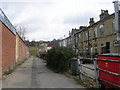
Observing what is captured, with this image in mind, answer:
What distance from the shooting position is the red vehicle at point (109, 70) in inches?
232

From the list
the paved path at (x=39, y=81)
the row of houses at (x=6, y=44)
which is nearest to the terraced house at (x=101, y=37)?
the row of houses at (x=6, y=44)

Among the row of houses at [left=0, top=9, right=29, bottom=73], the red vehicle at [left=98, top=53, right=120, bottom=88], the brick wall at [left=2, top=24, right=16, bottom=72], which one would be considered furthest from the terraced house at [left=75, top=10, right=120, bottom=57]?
the red vehicle at [left=98, top=53, right=120, bottom=88]

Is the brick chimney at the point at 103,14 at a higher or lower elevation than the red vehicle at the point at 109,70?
higher

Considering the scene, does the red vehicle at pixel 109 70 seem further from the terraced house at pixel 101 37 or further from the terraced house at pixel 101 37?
the terraced house at pixel 101 37

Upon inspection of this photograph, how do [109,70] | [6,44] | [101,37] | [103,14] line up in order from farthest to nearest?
[103,14] → [101,37] → [6,44] → [109,70]

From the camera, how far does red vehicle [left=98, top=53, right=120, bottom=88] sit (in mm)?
5881

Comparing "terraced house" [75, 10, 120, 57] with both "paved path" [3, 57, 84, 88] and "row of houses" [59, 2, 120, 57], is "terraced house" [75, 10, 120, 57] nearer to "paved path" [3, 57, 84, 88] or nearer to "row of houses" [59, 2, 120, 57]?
"row of houses" [59, 2, 120, 57]

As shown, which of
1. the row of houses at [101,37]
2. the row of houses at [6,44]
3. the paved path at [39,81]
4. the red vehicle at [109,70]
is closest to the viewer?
the red vehicle at [109,70]

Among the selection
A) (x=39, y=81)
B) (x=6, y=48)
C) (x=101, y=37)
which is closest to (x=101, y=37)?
Answer: (x=101, y=37)

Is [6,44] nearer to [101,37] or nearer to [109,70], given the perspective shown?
[109,70]

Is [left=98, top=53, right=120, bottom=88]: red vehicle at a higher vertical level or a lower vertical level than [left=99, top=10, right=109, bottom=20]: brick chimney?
lower

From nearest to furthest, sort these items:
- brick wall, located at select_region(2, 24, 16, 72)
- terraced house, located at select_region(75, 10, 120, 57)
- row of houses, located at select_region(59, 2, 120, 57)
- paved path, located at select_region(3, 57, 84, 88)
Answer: paved path, located at select_region(3, 57, 84, 88)
brick wall, located at select_region(2, 24, 16, 72)
row of houses, located at select_region(59, 2, 120, 57)
terraced house, located at select_region(75, 10, 120, 57)

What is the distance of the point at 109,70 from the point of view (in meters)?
6.42

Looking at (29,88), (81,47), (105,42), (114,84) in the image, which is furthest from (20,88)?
(81,47)
